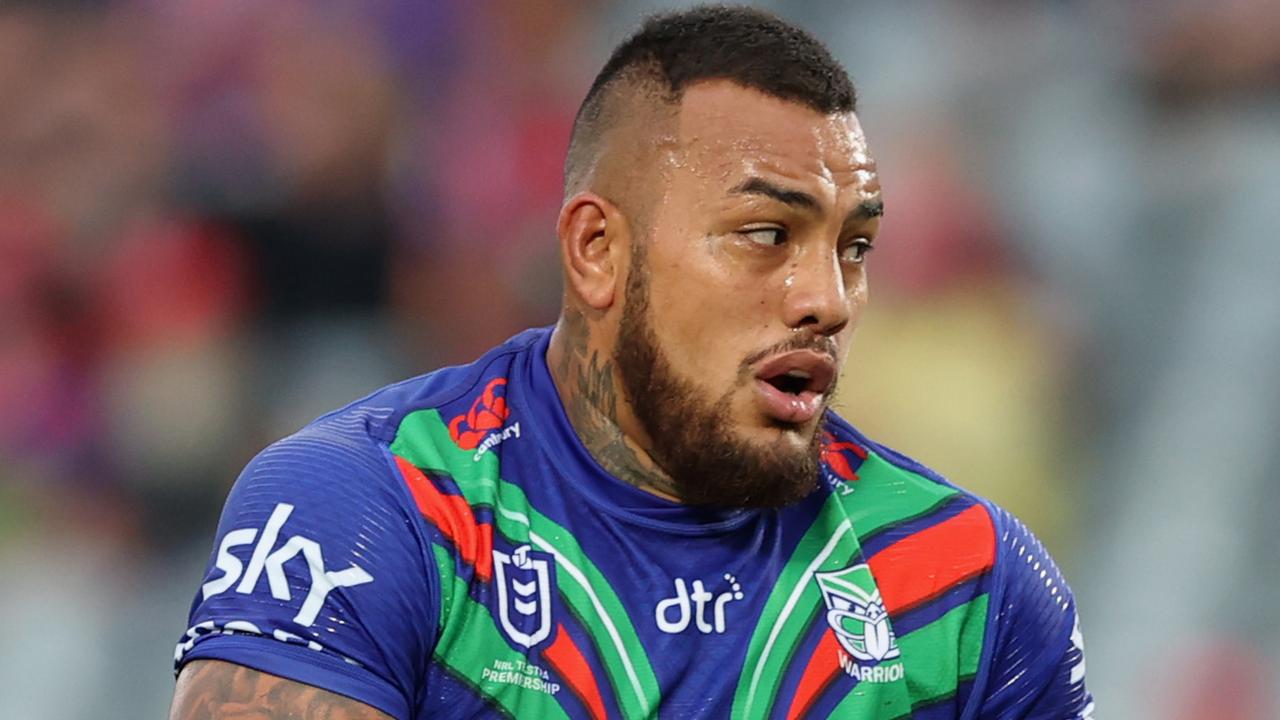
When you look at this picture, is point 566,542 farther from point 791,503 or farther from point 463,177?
point 463,177

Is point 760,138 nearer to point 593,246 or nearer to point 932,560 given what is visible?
point 593,246

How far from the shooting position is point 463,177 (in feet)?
22.4

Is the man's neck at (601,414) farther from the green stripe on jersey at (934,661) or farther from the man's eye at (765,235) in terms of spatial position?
the green stripe on jersey at (934,661)

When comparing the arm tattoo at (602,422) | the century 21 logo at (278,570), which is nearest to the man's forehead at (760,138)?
the arm tattoo at (602,422)

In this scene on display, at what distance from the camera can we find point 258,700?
2453 millimetres

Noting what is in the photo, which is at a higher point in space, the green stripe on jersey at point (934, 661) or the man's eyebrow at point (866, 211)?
the man's eyebrow at point (866, 211)

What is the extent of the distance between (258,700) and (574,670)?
0.49 metres

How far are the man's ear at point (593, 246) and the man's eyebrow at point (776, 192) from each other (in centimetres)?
25

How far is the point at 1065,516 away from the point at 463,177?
2.53 metres

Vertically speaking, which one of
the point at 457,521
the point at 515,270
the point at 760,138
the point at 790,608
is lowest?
the point at 790,608

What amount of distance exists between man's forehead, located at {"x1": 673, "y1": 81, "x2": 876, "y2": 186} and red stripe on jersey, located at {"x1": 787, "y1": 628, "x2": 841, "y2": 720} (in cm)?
73

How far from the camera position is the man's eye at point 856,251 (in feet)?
9.61

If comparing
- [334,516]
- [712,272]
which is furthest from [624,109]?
[334,516]

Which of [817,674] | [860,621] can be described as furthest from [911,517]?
[817,674]
